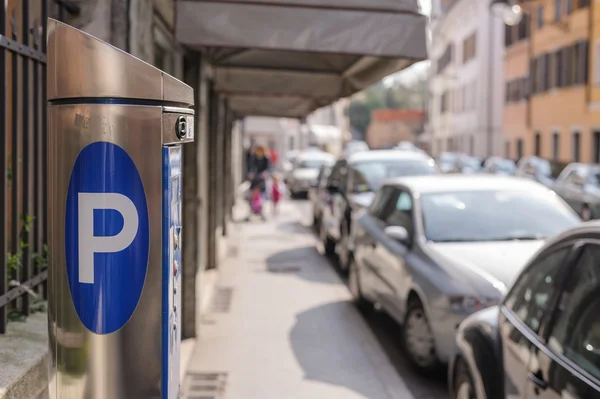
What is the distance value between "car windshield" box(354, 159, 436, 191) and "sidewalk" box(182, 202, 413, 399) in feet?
5.54

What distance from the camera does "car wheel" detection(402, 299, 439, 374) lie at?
6727 mm

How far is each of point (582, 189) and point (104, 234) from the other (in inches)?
698

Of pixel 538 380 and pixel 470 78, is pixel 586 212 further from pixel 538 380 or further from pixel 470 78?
pixel 470 78

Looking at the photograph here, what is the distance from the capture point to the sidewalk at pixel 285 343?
21.6ft


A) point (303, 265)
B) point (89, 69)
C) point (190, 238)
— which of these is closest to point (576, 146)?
point (303, 265)

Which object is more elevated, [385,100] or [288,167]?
[385,100]

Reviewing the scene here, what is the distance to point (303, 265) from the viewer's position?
13430 mm

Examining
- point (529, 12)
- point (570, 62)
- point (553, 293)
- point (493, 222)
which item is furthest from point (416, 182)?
point (529, 12)

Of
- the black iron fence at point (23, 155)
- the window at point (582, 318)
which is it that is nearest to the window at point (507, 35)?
the black iron fence at point (23, 155)

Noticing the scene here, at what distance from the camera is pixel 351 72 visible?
9898 mm

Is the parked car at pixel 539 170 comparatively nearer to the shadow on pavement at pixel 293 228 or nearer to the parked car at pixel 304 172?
the parked car at pixel 304 172

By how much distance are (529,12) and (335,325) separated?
31.2m

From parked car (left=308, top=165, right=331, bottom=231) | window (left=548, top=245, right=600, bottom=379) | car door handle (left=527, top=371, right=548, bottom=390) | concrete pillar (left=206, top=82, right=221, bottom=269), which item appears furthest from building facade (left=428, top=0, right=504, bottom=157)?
car door handle (left=527, top=371, right=548, bottom=390)

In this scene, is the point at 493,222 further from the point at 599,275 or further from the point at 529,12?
the point at 529,12
